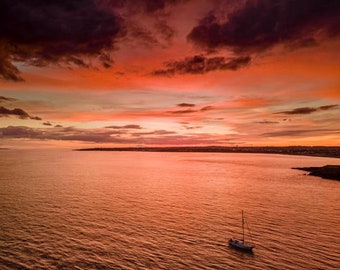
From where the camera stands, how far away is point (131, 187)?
10838 cm

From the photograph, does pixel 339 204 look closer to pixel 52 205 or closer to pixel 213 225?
pixel 213 225

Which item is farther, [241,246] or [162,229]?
[162,229]

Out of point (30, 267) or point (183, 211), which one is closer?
point (30, 267)

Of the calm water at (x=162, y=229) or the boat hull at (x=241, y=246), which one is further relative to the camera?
the boat hull at (x=241, y=246)

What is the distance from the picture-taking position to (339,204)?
78125 mm

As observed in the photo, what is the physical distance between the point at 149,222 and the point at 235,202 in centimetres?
3294

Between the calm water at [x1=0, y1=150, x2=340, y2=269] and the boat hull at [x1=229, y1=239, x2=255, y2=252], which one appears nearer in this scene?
the calm water at [x1=0, y1=150, x2=340, y2=269]

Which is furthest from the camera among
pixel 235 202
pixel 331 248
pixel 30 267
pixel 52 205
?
pixel 235 202

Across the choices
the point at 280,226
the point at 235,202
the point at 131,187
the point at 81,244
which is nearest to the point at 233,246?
the point at 280,226

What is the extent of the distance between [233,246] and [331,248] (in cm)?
1584

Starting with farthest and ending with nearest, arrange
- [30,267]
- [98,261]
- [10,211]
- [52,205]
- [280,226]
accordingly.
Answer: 1. [52,205]
2. [10,211]
3. [280,226]
4. [98,261]
5. [30,267]

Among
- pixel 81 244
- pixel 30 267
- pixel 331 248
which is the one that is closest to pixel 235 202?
pixel 331 248

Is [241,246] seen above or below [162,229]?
above

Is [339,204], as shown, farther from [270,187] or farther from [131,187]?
[131,187]
